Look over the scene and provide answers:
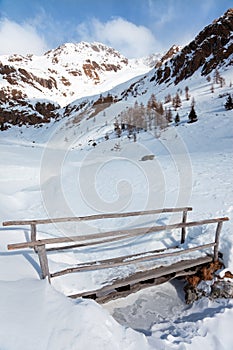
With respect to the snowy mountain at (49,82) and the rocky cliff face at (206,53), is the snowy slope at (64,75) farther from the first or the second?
the rocky cliff face at (206,53)

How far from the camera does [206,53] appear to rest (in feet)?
150

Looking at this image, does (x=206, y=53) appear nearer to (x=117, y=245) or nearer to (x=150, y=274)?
(x=117, y=245)

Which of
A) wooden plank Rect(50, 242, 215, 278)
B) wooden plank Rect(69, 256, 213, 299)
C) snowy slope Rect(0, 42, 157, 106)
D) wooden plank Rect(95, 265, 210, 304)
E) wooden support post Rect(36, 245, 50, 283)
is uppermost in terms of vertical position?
snowy slope Rect(0, 42, 157, 106)

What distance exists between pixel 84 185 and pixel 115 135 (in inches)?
619

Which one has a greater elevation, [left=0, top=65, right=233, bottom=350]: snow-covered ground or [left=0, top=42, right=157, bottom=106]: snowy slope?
[left=0, top=42, right=157, bottom=106]: snowy slope

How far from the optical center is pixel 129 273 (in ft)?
14.9

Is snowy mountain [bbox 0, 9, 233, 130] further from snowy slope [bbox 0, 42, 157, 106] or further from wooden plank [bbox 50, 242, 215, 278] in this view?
wooden plank [bbox 50, 242, 215, 278]

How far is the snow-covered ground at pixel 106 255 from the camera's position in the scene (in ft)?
9.12

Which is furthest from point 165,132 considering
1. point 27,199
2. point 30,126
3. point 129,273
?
point 30,126

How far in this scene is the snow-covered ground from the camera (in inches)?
109

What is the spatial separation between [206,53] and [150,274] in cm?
5203

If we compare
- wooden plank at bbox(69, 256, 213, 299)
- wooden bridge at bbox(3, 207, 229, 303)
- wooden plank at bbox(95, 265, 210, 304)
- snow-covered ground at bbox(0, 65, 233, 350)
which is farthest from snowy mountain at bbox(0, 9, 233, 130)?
wooden plank at bbox(95, 265, 210, 304)

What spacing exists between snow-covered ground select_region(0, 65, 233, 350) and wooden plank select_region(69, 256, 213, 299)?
25 centimetres

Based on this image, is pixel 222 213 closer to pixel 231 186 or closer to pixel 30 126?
pixel 231 186
